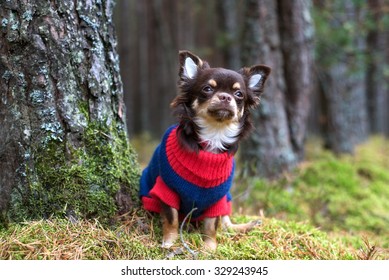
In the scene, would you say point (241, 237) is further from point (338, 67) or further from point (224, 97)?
point (338, 67)

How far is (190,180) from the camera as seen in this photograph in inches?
131

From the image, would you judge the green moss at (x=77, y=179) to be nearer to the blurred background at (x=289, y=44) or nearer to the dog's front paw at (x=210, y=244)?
the dog's front paw at (x=210, y=244)

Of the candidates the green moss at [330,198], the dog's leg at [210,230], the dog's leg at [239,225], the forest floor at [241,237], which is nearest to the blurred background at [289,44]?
the green moss at [330,198]

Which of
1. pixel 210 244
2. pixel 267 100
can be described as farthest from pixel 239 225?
pixel 267 100

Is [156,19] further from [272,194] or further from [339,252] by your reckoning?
[339,252]

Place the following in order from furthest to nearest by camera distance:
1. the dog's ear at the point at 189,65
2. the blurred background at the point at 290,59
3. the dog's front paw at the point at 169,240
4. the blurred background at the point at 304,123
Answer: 1. the blurred background at the point at 290,59
2. the blurred background at the point at 304,123
3. the dog's ear at the point at 189,65
4. the dog's front paw at the point at 169,240

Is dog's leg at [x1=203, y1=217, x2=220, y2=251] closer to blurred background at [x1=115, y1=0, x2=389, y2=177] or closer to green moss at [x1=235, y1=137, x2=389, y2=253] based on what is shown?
green moss at [x1=235, y1=137, x2=389, y2=253]

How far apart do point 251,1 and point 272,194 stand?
3.29 m

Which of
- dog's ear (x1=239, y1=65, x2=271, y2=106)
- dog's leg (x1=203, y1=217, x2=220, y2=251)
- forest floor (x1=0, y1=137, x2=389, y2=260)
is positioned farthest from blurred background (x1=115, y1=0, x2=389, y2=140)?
dog's leg (x1=203, y1=217, x2=220, y2=251)

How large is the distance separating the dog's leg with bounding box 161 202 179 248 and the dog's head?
1.75 ft

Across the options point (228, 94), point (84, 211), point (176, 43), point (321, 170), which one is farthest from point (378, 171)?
point (176, 43)

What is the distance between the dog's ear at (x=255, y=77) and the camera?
360cm

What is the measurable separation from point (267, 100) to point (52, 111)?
4431 millimetres

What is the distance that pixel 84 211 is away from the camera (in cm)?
323
